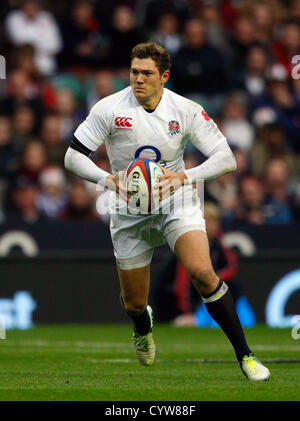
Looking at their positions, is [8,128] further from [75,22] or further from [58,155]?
[75,22]

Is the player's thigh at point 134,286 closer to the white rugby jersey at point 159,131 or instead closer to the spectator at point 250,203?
the white rugby jersey at point 159,131

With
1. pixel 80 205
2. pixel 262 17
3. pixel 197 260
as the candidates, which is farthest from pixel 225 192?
pixel 197 260

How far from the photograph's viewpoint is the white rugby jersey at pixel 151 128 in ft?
24.2

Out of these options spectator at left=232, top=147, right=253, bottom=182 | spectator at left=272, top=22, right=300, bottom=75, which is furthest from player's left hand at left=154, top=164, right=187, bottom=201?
spectator at left=272, top=22, right=300, bottom=75

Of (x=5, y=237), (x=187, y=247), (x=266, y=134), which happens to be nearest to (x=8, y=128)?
(x=5, y=237)

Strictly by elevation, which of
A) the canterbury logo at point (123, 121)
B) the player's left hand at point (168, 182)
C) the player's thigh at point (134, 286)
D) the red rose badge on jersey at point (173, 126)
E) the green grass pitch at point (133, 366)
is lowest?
the green grass pitch at point (133, 366)

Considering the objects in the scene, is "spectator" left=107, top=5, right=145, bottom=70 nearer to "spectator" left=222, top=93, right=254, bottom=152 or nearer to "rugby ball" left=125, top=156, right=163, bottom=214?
"spectator" left=222, top=93, right=254, bottom=152

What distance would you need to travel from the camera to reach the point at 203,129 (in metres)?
7.36

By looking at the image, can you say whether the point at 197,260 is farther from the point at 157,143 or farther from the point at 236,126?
the point at 236,126

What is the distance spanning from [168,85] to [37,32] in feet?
6.98

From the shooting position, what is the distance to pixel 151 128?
24.2 feet

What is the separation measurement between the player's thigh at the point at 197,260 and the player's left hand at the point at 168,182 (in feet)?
1.04

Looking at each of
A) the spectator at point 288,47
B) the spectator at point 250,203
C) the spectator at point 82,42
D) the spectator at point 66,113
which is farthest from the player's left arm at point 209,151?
the spectator at point 288,47

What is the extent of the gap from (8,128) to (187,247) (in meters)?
7.65
